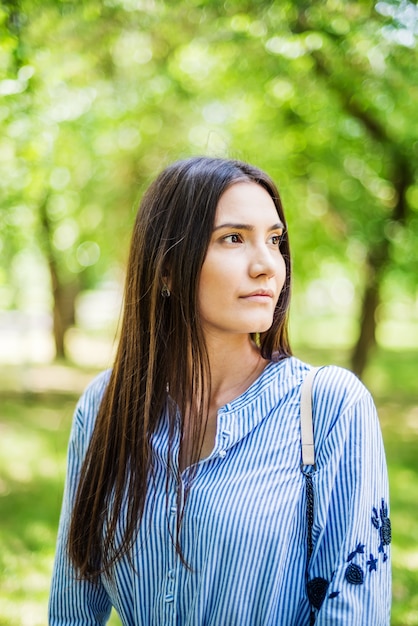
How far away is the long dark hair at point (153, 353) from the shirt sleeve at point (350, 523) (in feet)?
1.32

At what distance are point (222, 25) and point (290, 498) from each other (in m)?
3.84

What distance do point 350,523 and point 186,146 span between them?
4303 mm

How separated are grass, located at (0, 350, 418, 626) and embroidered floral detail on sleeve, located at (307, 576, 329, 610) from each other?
309 cm

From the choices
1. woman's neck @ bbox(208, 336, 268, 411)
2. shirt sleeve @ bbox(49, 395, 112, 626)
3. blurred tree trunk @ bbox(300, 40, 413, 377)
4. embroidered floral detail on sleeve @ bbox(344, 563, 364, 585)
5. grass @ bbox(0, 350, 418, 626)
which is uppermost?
blurred tree trunk @ bbox(300, 40, 413, 377)

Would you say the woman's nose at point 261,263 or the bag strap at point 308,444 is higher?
the woman's nose at point 261,263

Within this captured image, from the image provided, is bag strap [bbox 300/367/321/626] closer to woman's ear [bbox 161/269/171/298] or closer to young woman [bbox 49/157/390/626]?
young woman [bbox 49/157/390/626]

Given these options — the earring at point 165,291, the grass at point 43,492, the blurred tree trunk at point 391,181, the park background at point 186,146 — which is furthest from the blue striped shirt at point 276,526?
the blurred tree trunk at point 391,181

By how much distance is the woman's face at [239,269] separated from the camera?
1931 mm

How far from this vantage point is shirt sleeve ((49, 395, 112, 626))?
6.90 feet

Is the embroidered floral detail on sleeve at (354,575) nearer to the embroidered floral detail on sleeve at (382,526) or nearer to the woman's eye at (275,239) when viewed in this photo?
the embroidered floral detail on sleeve at (382,526)

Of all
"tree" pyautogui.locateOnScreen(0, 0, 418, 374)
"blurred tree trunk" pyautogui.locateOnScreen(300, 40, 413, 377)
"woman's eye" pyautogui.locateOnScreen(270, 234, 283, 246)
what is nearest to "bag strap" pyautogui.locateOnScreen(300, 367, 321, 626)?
"woman's eye" pyautogui.locateOnScreen(270, 234, 283, 246)

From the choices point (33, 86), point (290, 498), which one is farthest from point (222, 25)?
point (290, 498)

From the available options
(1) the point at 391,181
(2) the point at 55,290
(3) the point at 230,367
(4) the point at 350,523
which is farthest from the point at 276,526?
(2) the point at 55,290

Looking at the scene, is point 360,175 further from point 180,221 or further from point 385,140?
point 180,221
